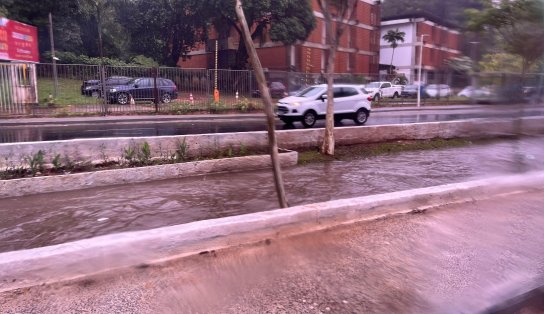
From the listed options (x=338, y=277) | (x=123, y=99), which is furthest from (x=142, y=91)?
(x=338, y=277)

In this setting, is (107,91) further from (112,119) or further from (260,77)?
(260,77)

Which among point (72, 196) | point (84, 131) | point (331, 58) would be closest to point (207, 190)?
point (72, 196)

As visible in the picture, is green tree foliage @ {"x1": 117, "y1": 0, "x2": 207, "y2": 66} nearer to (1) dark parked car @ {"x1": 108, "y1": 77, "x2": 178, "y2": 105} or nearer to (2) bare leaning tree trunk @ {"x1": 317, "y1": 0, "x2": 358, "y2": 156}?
(1) dark parked car @ {"x1": 108, "y1": 77, "x2": 178, "y2": 105}

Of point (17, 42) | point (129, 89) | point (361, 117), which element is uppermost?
point (17, 42)

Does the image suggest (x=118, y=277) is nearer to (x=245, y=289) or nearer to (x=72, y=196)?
(x=245, y=289)

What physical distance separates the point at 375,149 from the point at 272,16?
27439 millimetres

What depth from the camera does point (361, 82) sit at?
109ft

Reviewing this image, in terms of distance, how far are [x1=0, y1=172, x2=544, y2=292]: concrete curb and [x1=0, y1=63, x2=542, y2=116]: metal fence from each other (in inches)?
562

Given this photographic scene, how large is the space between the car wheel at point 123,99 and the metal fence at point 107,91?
0.11 metres

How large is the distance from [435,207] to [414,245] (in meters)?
1.25

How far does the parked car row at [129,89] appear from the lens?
70.1 feet

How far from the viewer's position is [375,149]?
11320mm

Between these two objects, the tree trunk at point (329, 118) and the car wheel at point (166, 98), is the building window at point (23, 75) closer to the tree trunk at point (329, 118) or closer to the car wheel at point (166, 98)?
the car wheel at point (166, 98)

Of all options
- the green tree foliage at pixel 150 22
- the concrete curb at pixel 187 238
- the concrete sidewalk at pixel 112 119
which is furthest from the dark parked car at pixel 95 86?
the concrete curb at pixel 187 238
